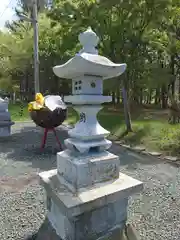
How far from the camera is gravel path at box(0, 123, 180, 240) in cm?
235

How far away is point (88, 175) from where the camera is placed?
180cm

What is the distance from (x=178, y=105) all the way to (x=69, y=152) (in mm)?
5316

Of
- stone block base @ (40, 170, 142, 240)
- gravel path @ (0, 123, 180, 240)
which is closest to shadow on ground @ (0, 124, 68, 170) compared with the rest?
gravel path @ (0, 123, 180, 240)

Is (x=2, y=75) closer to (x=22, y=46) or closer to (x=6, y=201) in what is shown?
(x=22, y=46)

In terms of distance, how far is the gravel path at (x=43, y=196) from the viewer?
235 centimetres

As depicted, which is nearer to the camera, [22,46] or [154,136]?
[154,136]

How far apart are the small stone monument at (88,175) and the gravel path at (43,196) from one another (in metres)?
0.58

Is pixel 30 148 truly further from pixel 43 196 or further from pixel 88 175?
pixel 88 175

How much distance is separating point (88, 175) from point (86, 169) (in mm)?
56

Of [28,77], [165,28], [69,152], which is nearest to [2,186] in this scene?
[69,152]

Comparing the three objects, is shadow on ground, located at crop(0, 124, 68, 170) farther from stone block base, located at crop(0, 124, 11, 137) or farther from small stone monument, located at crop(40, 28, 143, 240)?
small stone monument, located at crop(40, 28, 143, 240)

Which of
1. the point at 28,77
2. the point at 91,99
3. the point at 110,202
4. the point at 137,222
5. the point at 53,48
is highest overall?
the point at 53,48

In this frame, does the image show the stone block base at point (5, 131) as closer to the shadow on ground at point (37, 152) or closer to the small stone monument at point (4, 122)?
the small stone monument at point (4, 122)

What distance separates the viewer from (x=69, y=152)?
195 centimetres
